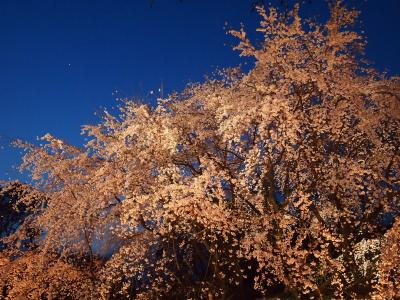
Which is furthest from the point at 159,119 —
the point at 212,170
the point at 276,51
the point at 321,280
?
the point at 321,280

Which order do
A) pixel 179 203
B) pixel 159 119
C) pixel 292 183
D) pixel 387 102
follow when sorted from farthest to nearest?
pixel 292 183 → pixel 387 102 → pixel 159 119 → pixel 179 203

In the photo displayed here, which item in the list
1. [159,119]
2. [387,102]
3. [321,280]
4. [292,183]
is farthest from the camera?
[292,183]

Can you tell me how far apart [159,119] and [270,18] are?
4.88m

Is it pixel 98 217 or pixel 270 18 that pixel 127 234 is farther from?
pixel 270 18

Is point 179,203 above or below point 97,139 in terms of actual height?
below

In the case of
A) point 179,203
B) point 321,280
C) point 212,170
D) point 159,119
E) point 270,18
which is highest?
point 270,18

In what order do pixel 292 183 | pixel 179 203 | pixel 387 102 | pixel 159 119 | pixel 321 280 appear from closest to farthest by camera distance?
pixel 179 203 → pixel 159 119 → pixel 321 280 → pixel 387 102 → pixel 292 183

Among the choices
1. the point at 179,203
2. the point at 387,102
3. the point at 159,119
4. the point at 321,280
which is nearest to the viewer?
the point at 179,203

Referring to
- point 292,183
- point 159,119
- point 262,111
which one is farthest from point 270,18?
point 292,183

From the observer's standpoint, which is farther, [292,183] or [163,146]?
[292,183]

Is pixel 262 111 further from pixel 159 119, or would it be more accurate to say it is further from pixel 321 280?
pixel 321 280

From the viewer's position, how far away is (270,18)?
40.1ft

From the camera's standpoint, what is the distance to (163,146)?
11125 millimetres

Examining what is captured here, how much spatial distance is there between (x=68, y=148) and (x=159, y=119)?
5019 mm
